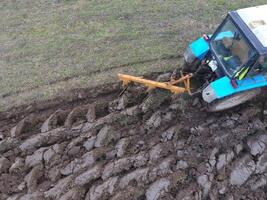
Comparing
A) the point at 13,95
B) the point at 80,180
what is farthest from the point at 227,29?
the point at 13,95

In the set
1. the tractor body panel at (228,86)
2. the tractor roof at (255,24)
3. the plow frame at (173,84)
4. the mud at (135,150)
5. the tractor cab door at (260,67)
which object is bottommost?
the mud at (135,150)

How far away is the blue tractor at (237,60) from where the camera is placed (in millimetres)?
7164

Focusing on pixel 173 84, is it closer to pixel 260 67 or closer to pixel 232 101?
pixel 232 101

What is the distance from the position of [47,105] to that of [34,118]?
16.6 inches

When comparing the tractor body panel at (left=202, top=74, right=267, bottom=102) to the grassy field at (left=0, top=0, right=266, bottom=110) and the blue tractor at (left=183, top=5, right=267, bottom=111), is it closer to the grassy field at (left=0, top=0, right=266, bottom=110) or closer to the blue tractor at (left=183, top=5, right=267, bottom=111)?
the blue tractor at (left=183, top=5, right=267, bottom=111)

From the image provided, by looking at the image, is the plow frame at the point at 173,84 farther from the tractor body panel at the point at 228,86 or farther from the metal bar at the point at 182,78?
the tractor body panel at the point at 228,86

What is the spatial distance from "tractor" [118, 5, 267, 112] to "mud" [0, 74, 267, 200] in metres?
0.33

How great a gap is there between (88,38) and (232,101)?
3950mm

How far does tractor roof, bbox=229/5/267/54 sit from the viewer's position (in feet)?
23.3

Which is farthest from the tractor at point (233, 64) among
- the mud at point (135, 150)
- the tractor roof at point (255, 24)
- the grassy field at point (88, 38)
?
the grassy field at point (88, 38)

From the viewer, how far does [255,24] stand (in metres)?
7.43

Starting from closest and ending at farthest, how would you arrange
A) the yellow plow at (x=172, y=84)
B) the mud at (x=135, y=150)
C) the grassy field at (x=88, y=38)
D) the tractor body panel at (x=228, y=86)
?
1. the mud at (x=135, y=150)
2. the tractor body panel at (x=228, y=86)
3. the yellow plow at (x=172, y=84)
4. the grassy field at (x=88, y=38)

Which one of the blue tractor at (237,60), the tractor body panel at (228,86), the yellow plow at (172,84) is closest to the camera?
the blue tractor at (237,60)

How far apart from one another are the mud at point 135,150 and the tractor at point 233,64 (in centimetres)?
33
